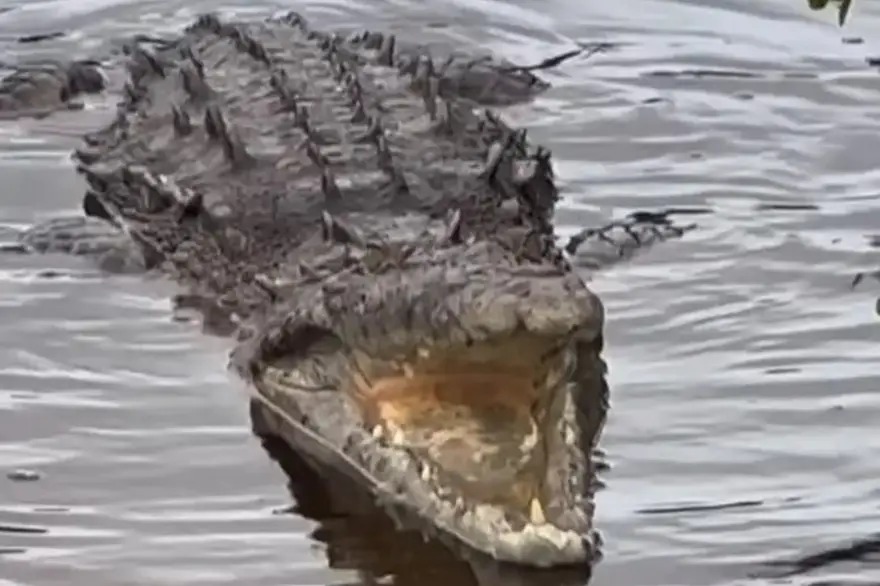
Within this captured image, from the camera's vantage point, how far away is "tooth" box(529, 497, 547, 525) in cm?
406

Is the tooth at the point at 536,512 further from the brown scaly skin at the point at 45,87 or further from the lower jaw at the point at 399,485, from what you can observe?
the brown scaly skin at the point at 45,87

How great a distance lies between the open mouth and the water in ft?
0.28

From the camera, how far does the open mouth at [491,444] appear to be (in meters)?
4.05

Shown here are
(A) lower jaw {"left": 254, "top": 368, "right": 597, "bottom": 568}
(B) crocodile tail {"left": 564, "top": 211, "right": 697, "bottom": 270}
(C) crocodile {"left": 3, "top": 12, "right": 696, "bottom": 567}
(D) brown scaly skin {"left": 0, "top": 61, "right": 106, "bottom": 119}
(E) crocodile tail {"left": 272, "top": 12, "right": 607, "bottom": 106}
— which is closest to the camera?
(A) lower jaw {"left": 254, "top": 368, "right": 597, "bottom": 568}

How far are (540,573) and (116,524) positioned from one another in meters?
0.88

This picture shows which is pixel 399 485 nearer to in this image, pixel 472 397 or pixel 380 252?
pixel 472 397

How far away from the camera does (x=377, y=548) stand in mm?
4234

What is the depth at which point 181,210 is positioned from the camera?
6.09 meters

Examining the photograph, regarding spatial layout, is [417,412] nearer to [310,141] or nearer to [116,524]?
[116,524]

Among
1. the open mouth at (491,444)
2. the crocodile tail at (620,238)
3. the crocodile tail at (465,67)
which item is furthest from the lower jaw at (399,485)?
the crocodile tail at (465,67)

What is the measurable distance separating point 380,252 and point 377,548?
39.8 inches

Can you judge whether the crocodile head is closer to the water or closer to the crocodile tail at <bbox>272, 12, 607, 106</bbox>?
the water

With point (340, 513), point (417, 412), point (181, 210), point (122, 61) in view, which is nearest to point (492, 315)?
point (417, 412)

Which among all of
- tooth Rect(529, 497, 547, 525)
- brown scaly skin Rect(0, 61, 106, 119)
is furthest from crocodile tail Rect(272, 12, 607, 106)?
tooth Rect(529, 497, 547, 525)
